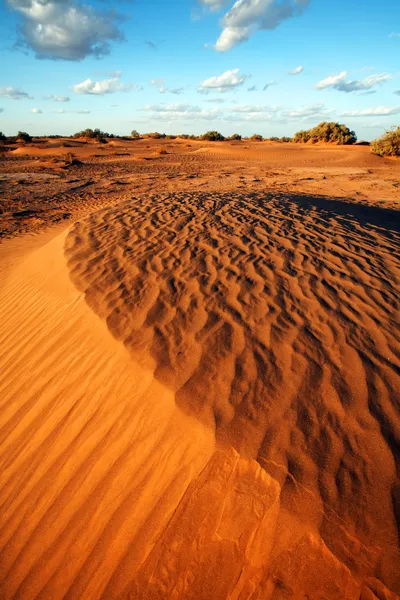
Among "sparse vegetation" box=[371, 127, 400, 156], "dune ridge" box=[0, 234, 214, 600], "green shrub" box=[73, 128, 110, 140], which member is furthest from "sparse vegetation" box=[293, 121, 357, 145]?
"dune ridge" box=[0, 234, 214, 600]

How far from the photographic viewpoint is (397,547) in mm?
1735

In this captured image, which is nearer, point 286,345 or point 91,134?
point 286,345

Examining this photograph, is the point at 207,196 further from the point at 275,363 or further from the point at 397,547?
the point at 397,547

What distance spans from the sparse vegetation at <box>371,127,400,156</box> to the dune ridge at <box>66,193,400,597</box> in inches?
759

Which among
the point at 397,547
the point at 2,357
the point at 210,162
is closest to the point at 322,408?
the point at 397,547

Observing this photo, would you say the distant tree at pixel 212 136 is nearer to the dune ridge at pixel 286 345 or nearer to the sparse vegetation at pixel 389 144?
Result: the sparse vegetation at pixel 389 144

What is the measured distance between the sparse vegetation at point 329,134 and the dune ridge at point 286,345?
28948mm

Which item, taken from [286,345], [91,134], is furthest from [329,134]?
[286,345]

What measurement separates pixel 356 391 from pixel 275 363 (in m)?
0.66

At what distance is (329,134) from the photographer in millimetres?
31094

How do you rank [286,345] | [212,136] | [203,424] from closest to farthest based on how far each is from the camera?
1. [203,424]
2. [286,345]
3. [212,136]

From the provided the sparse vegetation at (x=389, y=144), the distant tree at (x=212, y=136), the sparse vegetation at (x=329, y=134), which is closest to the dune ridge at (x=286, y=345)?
the sparse vegetation at (x=389, y=144)

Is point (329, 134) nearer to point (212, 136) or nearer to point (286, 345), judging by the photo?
point (212, 136)

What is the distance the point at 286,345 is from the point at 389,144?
2358 centimetres
